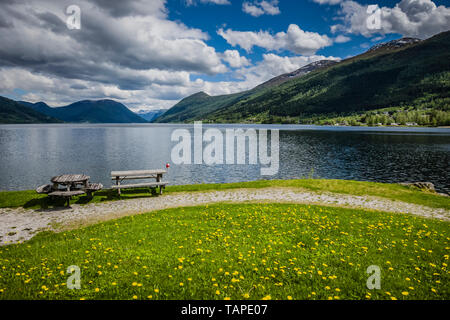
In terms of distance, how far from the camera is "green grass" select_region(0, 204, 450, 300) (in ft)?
23.8

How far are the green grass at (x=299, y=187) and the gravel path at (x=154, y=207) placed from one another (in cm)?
130

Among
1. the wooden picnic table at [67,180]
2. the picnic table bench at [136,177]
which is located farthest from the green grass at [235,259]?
the picnic table bench at [136,177]

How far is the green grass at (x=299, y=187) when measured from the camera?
19.6 metres


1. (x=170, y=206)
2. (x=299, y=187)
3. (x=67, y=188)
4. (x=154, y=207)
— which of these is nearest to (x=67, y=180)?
(x=67, y=188)

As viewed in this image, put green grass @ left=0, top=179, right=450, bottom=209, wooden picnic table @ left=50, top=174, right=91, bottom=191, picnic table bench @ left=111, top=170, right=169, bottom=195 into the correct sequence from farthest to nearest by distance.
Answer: picnic table bench @ left=111, top=170, right=169, bottom=195 → green grass @ left=0, top=179, right=450, bottom=209 → wooden picnic table @ left=50, top=174, right=91, bottom=191

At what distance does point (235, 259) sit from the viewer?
30.4ft

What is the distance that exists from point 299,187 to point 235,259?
19.4 meters

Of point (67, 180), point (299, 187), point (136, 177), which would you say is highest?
point (67, 180)

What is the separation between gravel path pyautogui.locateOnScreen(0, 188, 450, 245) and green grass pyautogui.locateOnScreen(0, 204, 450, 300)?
2.00 meters
